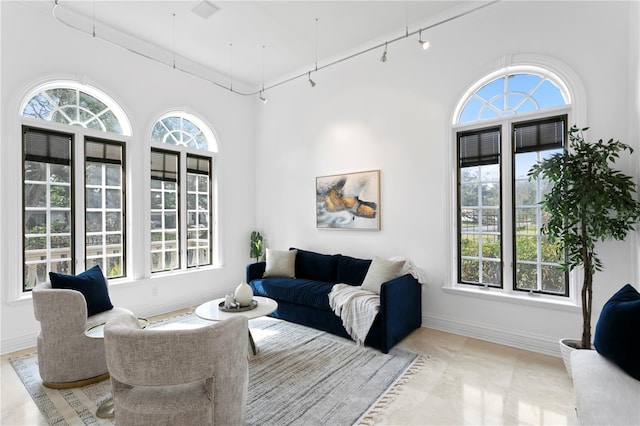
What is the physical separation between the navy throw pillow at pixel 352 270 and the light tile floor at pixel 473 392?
1102mm

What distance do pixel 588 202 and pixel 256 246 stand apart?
436cm

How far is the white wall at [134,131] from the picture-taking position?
3.34m

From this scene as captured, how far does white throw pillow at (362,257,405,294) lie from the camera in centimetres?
364

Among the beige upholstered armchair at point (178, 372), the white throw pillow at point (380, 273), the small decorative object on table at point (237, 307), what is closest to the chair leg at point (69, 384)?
the small decorative object on table at point (237, 307)

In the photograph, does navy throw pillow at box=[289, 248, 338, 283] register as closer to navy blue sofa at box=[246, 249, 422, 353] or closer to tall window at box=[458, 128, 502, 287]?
navy blue sofa at box=[246, 249, 422, 353]

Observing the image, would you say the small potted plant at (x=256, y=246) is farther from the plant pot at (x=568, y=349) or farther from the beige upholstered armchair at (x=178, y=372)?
the plant pot at (x=568, y=349)

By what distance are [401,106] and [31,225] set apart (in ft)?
14.7

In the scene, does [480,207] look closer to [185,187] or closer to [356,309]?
[356,309]

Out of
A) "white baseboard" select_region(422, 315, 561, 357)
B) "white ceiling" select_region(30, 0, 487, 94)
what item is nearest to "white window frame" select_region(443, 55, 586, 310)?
"white baseboard" select_region(422, 315, 561, 357)

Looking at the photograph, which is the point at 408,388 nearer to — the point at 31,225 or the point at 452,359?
the point at 452,359

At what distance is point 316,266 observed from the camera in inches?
180

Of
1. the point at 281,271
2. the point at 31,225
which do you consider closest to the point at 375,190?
the point at 281,271

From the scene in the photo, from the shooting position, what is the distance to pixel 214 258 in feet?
17.5

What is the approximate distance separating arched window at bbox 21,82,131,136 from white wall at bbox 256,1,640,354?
2248 mm
